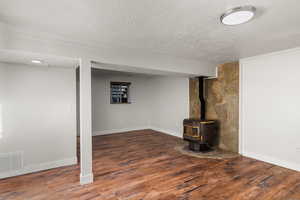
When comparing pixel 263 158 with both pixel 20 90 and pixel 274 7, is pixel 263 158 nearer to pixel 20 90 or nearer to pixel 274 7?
pixel 274 7

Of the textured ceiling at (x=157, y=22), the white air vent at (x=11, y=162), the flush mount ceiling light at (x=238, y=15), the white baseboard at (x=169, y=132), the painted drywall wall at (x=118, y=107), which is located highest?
the textured ceiling at (x=157, y=22)

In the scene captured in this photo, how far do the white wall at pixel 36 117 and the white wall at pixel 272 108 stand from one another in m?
4.02

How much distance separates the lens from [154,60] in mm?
3188

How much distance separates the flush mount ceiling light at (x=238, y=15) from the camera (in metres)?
1.57

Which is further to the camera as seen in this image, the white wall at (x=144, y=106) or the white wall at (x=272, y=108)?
the white wall at (x=144, y=106)

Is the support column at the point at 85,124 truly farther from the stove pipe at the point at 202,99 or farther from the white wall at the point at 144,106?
the white wall at the point at 144,106

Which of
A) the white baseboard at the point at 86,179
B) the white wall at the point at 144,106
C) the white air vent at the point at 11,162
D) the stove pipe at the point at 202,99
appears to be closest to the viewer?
the white baseboard at the point at 86,179

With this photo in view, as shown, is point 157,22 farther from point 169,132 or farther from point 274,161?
point 169,132

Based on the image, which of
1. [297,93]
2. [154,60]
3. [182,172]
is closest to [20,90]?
[154,60]

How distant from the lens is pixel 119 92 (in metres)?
6.64

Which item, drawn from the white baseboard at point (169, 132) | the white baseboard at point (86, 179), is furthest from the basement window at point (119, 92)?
the white baseboard at point (86, 179)

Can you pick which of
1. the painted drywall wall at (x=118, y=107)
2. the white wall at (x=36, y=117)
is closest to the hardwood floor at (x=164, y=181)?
the white wall at (x=36, y=117)

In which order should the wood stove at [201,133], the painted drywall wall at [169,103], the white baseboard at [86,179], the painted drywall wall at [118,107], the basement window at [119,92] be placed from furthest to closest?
1. the basement window at [119,92]
2. the painted drywall wall at [118,107]
3. the painted drywall wall at [169,103]
4. the wood stove at [201,133]
5. the white baseboard at [86,179]

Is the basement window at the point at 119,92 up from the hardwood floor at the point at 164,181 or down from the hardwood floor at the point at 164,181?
up
